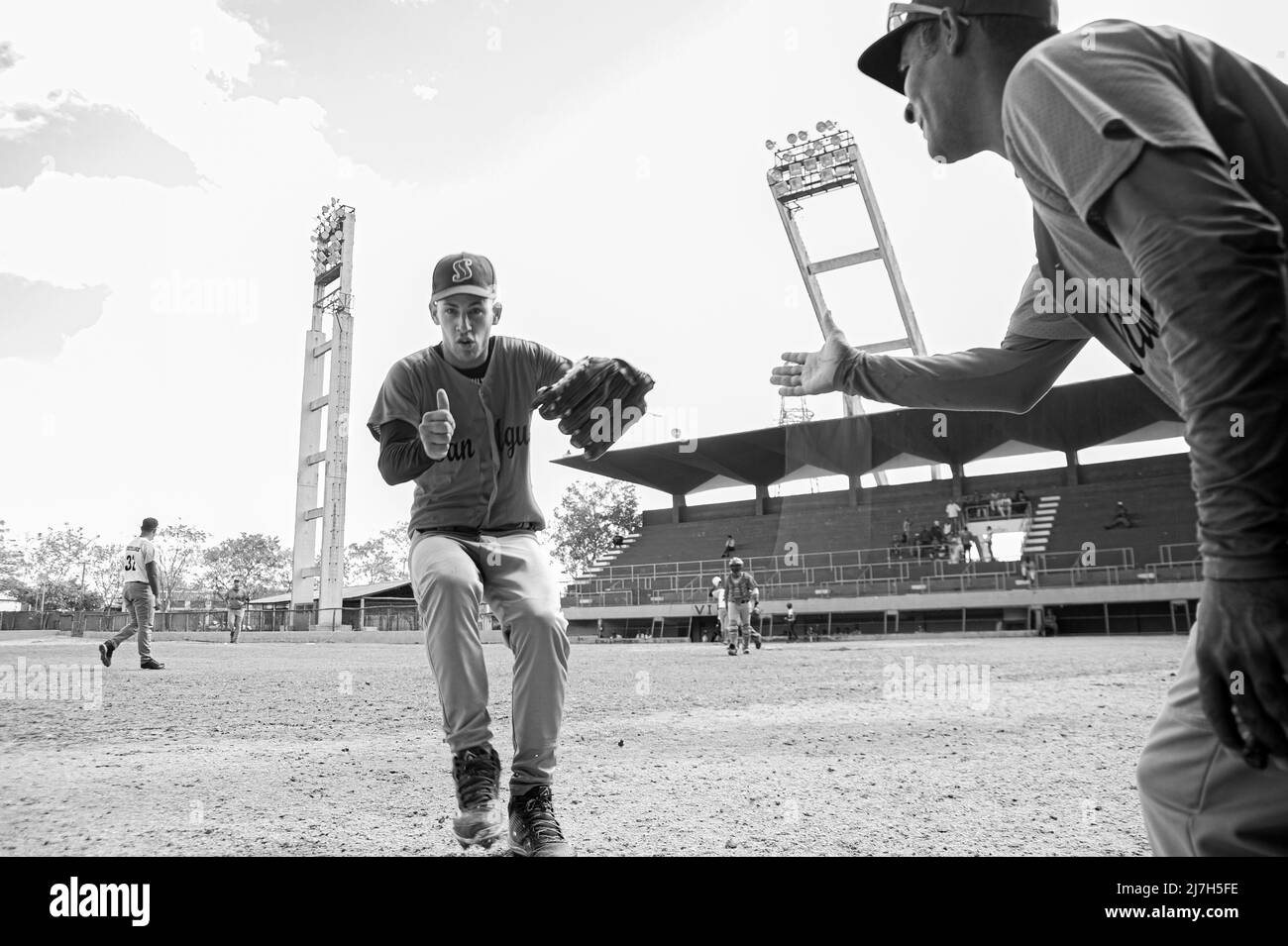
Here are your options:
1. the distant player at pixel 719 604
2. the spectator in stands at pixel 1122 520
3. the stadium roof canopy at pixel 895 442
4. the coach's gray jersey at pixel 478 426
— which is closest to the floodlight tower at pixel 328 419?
the stadium roof canopy at pixel 895 442

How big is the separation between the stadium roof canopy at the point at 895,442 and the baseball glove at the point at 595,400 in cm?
2773

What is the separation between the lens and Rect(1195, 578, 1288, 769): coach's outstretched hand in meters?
0.91

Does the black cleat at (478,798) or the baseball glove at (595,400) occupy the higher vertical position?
the baseball glove at (595,400)

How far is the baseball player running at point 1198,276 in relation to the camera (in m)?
0.90

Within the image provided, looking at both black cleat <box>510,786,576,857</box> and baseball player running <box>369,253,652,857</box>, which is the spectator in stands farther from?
black cleat <box>510,786,576,857</box>

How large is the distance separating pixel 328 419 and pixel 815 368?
4556cm

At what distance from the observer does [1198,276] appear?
3.01 feet

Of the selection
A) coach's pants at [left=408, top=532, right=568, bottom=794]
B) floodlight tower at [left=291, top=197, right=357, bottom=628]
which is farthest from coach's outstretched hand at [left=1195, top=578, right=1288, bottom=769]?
floodlight tower at [left=291, top=197, right=357, bottom=628]

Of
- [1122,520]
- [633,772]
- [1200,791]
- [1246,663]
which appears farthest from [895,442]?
[1246,663]

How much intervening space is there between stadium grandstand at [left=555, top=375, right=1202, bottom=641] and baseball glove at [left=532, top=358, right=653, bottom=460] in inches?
1012

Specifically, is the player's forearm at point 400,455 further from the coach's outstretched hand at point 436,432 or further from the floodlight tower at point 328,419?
the floodlight tower at point 328,419

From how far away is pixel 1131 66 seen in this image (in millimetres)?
1062
